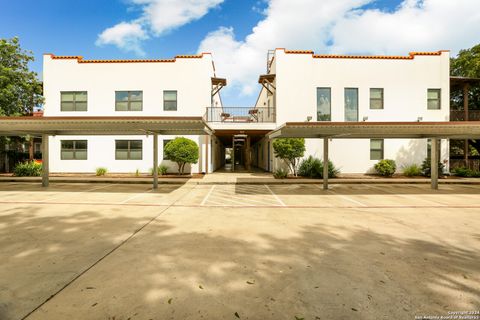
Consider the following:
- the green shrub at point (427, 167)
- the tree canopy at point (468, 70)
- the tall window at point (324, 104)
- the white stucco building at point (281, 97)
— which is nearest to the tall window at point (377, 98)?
the white stucco building at point (281, 97)

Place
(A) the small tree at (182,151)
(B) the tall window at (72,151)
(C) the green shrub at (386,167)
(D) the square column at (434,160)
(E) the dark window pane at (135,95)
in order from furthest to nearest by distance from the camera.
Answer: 1. (E) the dark window pane at (135,95)
2. (B) the tall window at (72,151)
3. (C) the green shrub at (386,167)
4. (A) the small tree at (182,151)
5. (D) the square column at (434,160)

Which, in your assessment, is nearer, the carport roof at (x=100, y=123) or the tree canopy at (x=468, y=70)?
the carport roof at (x=100, y=123)

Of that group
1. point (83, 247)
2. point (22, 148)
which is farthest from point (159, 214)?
point (22, 148)

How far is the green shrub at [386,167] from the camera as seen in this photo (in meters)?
17.7

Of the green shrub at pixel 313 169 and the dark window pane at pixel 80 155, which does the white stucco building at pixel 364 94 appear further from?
the dark window pane at pixel 80 155

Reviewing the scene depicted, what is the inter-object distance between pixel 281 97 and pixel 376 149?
868 centimetres

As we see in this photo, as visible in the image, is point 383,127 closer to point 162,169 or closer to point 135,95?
point 162,169

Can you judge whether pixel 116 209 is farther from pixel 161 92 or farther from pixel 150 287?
pixel 161 92

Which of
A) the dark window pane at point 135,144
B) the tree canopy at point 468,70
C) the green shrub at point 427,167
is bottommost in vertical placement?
the green shrub at point 427,167

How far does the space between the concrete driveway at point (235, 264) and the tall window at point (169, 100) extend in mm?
12965

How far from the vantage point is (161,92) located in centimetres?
1930

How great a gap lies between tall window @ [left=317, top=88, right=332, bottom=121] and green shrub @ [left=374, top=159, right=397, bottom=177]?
5.08 m

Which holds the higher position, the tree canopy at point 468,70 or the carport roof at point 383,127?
the tree canopy at point 468,70

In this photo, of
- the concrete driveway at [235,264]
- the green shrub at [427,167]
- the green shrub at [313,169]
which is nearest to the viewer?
the concrete driveway at [235,264]
